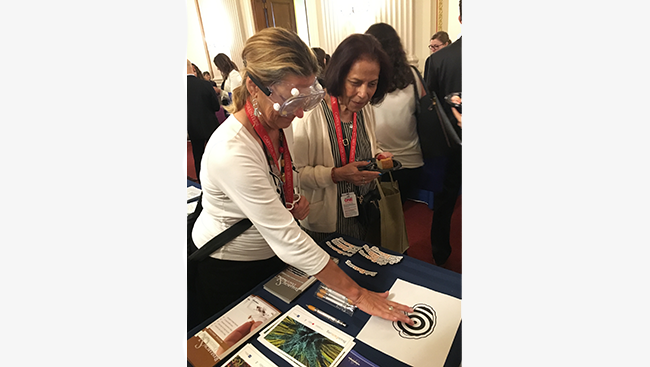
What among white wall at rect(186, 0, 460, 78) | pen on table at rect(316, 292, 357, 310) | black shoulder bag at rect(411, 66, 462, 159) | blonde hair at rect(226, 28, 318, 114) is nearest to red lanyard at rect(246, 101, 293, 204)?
blonde hair at rect(226, 28, 318, 114)

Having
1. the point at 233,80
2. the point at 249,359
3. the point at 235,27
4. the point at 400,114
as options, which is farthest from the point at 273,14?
the point at 249,359

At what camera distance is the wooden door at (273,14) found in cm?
87

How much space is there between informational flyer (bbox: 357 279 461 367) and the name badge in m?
0.46

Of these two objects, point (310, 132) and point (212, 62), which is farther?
point (310, 132)

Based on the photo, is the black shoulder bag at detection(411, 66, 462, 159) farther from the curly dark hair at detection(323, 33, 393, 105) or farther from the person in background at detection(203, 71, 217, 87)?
the person in background at detection(203, 71, 217, 87)

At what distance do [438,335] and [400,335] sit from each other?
0.10 metres

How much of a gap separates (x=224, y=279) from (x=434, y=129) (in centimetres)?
86

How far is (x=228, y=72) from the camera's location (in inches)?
36.5

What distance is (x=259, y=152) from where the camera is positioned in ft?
2.62

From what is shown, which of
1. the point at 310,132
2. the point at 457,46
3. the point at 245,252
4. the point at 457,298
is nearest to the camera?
the point at 457,46

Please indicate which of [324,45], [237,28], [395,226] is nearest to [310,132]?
[324,45]

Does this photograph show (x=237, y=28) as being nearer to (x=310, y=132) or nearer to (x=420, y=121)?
(x=310, y=132)

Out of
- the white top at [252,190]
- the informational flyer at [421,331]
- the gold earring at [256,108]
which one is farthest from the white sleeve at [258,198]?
the informational flyer at [421,331]

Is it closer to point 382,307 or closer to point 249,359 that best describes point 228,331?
point 249,359
